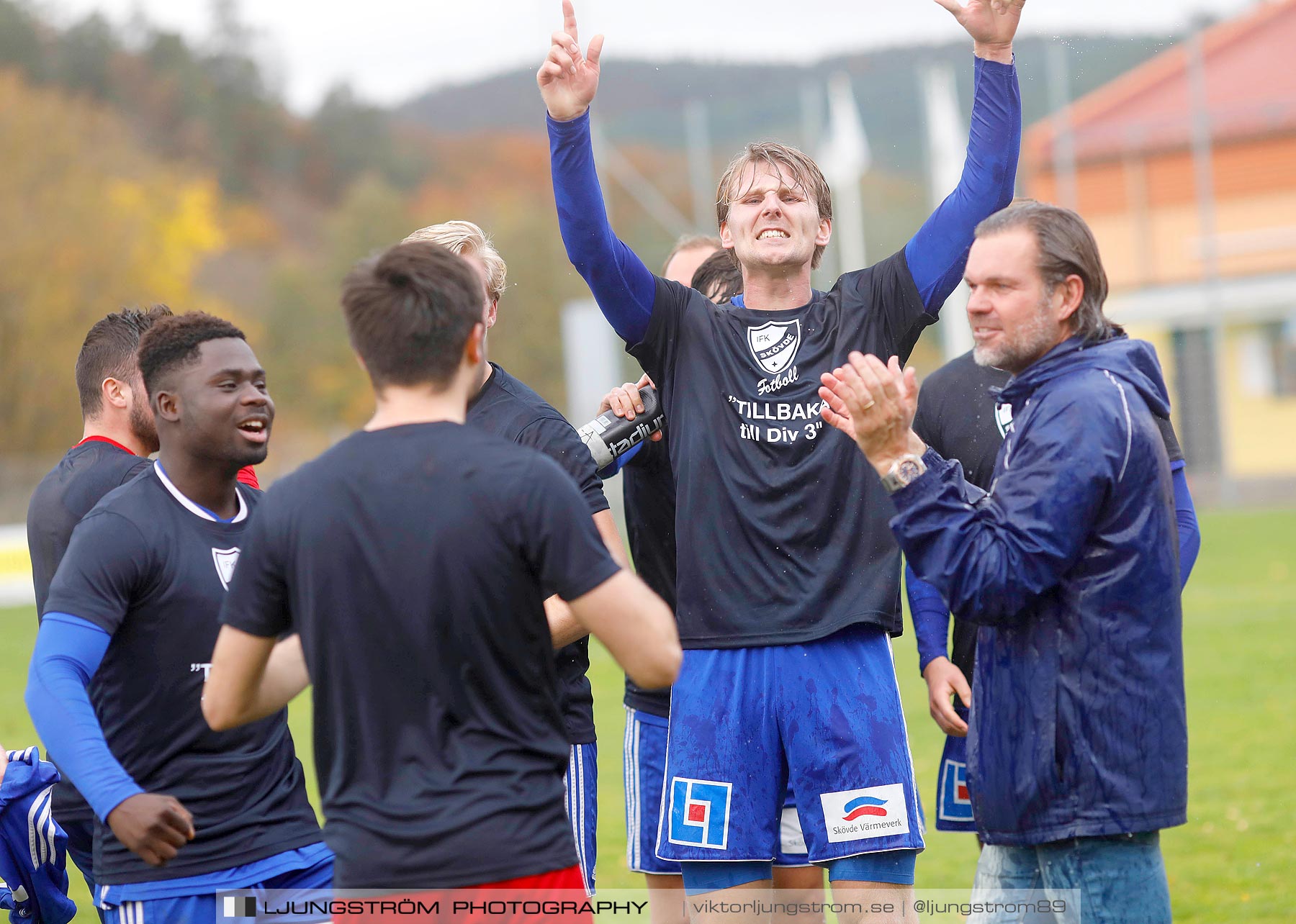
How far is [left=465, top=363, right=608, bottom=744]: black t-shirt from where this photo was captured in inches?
169

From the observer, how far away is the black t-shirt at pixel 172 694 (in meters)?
3.77

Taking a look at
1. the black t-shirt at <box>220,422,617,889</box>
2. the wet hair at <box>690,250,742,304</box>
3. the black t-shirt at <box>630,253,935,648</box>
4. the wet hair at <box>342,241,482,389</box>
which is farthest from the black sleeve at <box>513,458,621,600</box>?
the wet hair at <box>690,250,742,304</box>

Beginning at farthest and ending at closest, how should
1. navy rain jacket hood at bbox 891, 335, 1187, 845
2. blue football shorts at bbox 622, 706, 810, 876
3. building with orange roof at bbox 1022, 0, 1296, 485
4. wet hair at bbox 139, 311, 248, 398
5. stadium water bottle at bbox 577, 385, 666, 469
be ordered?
building with orange roof at bbox 1022, 0, 1296, 485 → blue football shorts at bbox 622, 706, 810, 876 → stadium water bottle at bbox 577, 385, 666, 469 → wet hair at bbox 139, 311, 248, 398 → navy rain jacket hood at bbox 891, 335, 1187, 845

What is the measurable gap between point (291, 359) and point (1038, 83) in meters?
35.1

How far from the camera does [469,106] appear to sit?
116 metres

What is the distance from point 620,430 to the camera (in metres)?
4.69

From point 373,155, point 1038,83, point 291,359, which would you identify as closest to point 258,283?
point 291,359

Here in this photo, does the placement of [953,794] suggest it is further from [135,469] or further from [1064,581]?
[135,469]

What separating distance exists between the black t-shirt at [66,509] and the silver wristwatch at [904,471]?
8.07 ft

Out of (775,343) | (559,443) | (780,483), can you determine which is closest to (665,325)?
(775,343)

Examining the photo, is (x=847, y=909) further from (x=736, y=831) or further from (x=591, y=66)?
(x=591, y=66)

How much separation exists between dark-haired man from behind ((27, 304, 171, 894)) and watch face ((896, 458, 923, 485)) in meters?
2.53

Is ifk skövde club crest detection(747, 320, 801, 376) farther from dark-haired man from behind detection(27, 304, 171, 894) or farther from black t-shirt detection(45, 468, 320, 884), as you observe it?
dark-haired man from behind detection(27, 304, 171, 894)

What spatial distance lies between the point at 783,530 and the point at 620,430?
840 millimetres
